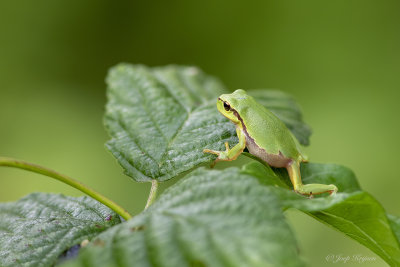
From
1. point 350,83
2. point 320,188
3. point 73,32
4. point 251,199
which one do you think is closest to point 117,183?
point 73,32

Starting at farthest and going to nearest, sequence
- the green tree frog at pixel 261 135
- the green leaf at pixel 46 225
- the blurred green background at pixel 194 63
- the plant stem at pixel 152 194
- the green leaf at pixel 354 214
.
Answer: the blurred green background at pixel 194 63
the green tree frog at pixel 261 135
the plant stem at pixel 152 194
the green leaf at pixel 46 225
the green leaf at pixel 354 214

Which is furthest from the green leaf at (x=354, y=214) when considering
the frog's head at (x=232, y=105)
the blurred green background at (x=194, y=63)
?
the blurred green background at (x=194, y=63)

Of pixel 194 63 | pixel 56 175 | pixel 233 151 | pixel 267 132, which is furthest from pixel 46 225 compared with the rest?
pixel 194 63

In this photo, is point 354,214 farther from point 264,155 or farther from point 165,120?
point 165,120

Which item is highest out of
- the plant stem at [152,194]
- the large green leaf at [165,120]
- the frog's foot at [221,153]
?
the large green leaf at [165,120]

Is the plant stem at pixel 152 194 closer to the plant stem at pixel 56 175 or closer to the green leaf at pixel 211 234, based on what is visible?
the plant stem at pixel 56 175

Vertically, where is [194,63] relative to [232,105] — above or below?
above
